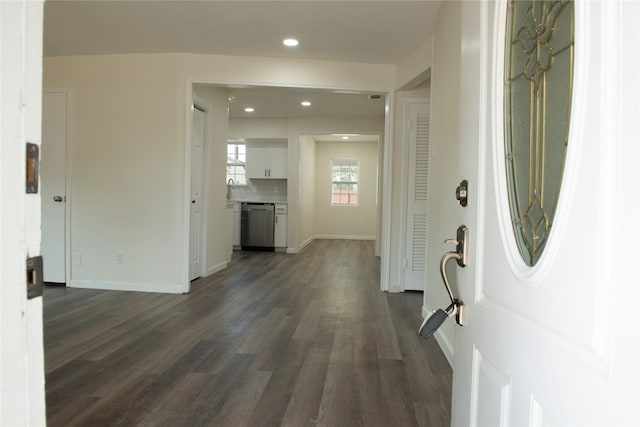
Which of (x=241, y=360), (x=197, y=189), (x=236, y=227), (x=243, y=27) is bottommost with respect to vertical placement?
(x=241, y=360)

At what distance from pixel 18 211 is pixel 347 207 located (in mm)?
9799

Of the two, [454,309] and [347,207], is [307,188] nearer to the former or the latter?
[347,207]

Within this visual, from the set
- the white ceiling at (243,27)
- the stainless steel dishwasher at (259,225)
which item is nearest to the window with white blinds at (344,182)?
the stainless steel dishwasher at (259,225)

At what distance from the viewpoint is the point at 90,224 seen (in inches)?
176

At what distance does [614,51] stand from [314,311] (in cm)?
343

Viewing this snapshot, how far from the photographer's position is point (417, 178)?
14.8 ft

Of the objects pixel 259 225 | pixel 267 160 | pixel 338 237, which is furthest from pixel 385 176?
pixel 338 237

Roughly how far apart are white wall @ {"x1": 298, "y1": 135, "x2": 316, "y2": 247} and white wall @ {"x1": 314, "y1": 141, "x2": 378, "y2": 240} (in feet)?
0.92

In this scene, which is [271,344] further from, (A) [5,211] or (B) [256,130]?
(B) [256,130]

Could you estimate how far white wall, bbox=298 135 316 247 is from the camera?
25.9ft

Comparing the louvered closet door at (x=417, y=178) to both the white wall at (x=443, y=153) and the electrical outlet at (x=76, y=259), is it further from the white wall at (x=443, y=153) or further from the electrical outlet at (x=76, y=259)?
the electrical outlet at (x=76, y=259)

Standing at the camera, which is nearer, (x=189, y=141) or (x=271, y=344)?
(x=271, y=344)

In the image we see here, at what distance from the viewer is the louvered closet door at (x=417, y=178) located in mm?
4469

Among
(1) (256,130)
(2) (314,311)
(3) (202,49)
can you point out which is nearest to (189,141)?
(3) (202,49)
